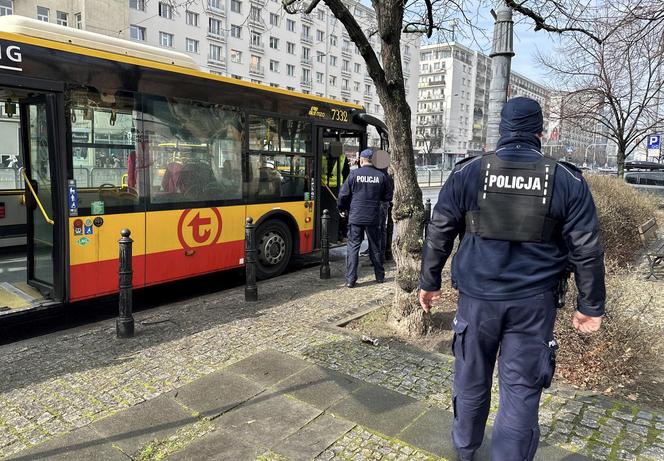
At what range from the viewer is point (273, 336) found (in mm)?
5094

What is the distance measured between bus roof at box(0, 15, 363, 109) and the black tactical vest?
4667 mm

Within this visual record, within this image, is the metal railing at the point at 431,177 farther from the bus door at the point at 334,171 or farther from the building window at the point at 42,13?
the building window at the point at 42,13

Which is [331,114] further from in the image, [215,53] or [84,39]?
[215,53]

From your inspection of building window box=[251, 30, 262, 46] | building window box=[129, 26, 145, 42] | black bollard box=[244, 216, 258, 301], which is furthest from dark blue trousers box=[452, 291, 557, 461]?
building window box=[251, 30, 262, 46]

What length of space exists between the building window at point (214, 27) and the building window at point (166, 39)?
532 centimetres

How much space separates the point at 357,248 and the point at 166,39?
159 feet

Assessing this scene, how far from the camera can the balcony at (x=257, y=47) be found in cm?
5815

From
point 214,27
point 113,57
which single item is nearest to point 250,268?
point 113,57

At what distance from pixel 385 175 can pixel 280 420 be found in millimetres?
4653

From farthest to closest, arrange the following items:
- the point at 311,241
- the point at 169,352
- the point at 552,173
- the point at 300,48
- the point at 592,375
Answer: the point at 300,48, the point at 311,241, the point at 169,352, the point at 592,375, the point at 552,173

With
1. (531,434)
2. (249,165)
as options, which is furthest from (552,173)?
(249,165)

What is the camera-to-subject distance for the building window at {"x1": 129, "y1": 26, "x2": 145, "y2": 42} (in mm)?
45094

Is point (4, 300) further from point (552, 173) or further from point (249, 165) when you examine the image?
point (552, 173)

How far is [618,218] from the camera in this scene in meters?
9.06
